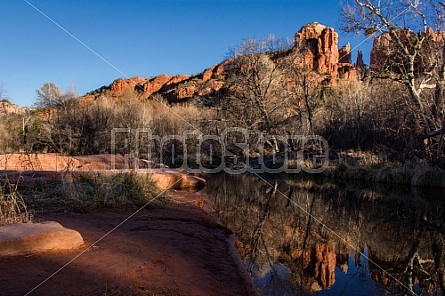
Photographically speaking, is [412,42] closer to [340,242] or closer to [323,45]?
[340,242]

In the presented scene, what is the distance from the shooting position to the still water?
14.4 ft

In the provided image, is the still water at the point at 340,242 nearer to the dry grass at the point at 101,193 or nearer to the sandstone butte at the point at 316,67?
the dry grass at the point at 101,193

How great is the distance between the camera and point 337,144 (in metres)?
23.2

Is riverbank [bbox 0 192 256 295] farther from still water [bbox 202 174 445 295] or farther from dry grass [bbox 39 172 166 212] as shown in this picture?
dry grass [bbox 39 172 166 212]

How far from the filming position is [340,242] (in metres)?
5.99

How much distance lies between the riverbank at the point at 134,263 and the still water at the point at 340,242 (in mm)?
543

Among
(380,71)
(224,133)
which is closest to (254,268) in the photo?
(380,71)

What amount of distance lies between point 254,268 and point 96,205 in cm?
338

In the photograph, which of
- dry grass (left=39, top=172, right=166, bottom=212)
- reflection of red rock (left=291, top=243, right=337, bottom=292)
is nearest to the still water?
reflection of red rock (left=291, top=243, right=337, bottom=292)

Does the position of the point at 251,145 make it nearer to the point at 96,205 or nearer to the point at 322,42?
the point at 96,205

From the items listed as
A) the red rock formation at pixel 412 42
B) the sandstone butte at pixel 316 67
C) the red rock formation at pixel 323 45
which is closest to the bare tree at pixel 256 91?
the red rock formation at pixel 412 42

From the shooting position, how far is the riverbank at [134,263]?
9.49 feet

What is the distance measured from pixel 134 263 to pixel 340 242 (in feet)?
12.5

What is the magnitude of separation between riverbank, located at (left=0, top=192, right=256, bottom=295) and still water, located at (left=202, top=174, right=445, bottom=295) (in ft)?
1.78
